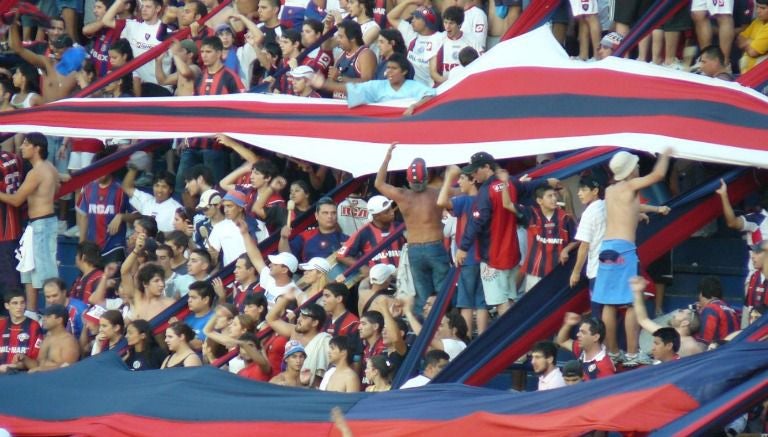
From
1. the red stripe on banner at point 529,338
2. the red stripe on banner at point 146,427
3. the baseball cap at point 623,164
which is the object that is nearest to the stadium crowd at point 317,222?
the baseball cap at point 623,164

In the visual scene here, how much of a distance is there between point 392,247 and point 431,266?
23.8 inches

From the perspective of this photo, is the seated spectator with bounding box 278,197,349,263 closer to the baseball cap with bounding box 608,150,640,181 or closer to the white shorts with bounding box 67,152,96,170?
the baseball cap with bounding box 608,150,640,181

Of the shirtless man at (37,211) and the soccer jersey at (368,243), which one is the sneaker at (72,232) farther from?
the soccer jersey at (368,243)

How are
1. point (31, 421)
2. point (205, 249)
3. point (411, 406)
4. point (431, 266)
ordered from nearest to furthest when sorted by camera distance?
point (411, 406), point (31, 421), point (431, 266), point (205, 249)

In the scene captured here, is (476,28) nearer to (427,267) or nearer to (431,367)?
(427,267)

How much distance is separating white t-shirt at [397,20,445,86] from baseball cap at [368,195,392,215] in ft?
6.77

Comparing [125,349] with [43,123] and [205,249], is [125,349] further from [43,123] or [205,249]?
[43,123]

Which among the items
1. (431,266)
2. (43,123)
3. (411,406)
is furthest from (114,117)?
(411,406)

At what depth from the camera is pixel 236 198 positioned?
539 inches

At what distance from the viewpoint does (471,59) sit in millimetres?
13883

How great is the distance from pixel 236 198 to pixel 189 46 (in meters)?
2.65

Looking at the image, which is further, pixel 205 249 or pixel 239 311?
A: pixel 205 249

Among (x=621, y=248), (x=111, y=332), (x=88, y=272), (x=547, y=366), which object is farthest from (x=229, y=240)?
(x=547, y=366)

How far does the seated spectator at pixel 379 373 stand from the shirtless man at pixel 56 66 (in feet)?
20.8
